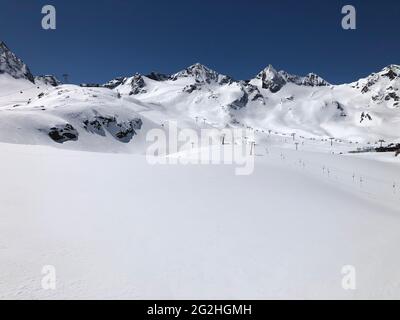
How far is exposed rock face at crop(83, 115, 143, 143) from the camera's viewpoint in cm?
10710

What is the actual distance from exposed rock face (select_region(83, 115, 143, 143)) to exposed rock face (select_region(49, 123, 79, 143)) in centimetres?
770

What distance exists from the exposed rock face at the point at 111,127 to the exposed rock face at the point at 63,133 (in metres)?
7.70

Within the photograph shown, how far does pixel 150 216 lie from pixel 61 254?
3416 mm

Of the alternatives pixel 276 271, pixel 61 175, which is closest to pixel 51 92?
pixel 61 175

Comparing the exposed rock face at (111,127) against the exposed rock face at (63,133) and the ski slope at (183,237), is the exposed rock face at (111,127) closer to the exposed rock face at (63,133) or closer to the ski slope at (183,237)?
the exposed rock face at (63,133)

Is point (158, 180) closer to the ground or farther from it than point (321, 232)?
farther from it

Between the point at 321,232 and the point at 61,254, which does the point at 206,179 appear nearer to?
the point at 321,232

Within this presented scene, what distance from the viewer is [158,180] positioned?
1591 cm

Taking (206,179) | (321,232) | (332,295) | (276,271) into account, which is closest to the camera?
(332,295)

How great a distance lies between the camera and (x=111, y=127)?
11188 centimetres

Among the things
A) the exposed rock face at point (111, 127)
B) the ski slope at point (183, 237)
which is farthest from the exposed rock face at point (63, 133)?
the ski slope at point (183, 237)

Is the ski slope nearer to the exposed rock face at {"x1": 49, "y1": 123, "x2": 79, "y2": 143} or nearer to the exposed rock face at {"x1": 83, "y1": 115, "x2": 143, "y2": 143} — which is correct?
the exposed rock face at {"x1": 49, "y1": 123, "x2": 79, "y2": 143}
